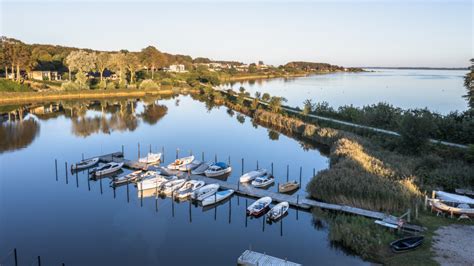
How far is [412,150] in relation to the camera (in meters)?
31.7

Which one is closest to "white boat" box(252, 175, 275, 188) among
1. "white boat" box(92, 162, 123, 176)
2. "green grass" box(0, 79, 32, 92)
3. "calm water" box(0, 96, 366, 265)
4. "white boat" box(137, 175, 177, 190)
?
"calm water" box(0, 96, 366, 265)

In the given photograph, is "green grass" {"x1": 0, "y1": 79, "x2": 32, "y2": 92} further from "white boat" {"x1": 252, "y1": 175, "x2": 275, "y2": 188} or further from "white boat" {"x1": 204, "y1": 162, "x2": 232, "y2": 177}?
"white boat" {"x1": 252, "y1": 175, "x2": 275, "y2": 188}

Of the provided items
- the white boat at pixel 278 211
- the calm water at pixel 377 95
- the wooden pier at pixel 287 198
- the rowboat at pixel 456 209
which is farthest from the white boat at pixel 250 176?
the calm water at pixel 377 95

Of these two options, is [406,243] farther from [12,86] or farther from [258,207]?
[12,86]

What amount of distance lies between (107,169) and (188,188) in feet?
25.0

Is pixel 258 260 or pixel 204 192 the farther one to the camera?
pixel 204 192

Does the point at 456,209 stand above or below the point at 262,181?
above

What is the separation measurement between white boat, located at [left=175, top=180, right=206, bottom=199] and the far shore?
61408 millimetres

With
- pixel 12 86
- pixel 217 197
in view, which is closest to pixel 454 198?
pixel 217 197

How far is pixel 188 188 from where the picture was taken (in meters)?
26.1

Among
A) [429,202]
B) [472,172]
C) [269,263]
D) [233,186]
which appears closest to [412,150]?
[472,172]

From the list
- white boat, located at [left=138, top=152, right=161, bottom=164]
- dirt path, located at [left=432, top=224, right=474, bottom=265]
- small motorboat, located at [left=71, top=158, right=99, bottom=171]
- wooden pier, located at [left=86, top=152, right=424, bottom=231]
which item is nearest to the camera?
dirt path, located at [left=432, top=224, right=474, bottom=265]

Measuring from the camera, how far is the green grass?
78062 millimetres

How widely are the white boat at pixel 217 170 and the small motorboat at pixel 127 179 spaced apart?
496cm
